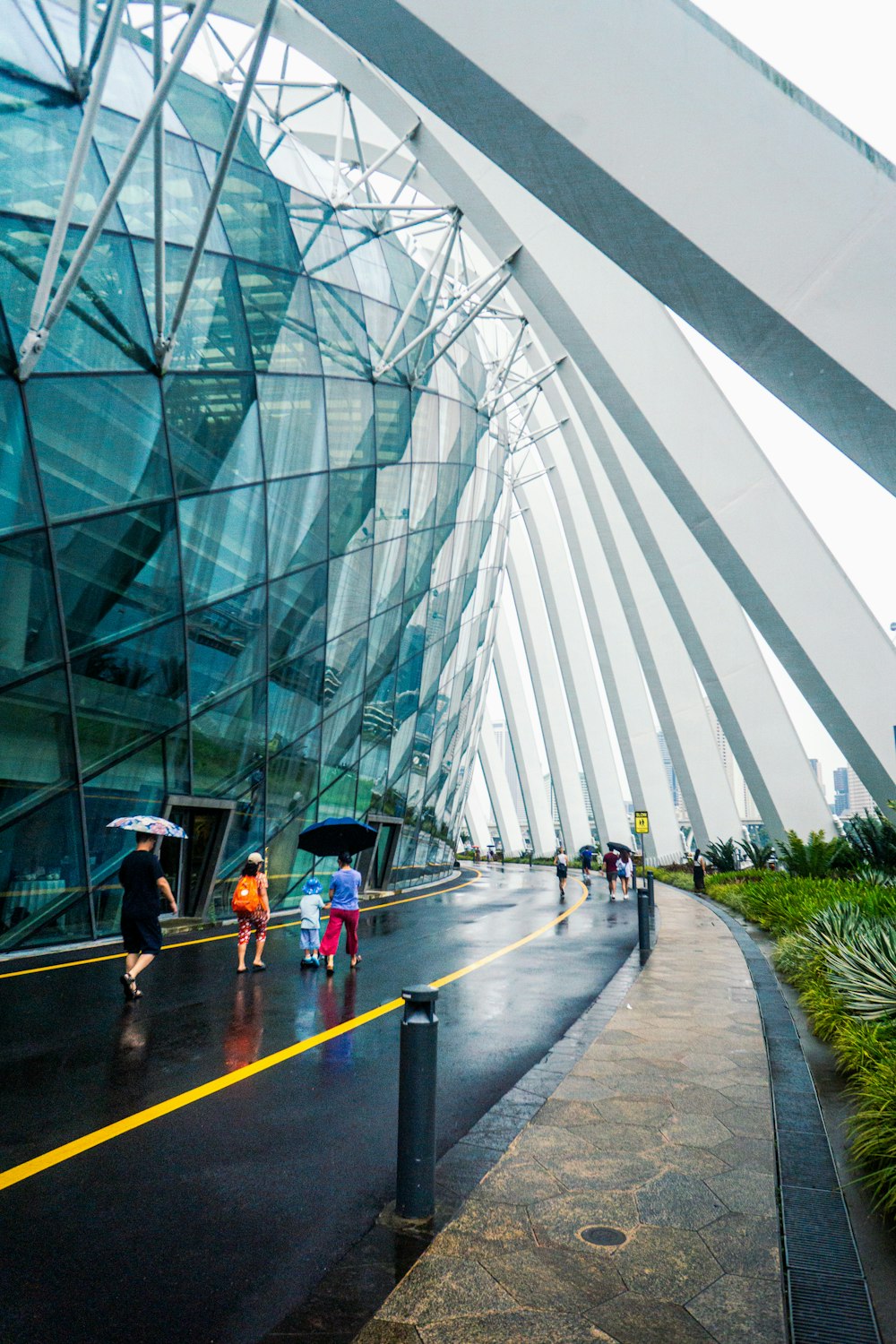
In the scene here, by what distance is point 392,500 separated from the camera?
2192 cm

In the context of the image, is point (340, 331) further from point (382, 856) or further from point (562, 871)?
point (562, 871)

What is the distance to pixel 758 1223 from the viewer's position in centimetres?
382

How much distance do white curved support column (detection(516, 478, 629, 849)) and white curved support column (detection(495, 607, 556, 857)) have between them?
19.8ft

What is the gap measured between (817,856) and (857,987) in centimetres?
1114

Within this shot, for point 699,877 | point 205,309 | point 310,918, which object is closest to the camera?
point 310,918

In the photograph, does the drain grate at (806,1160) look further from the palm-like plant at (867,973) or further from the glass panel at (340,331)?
the glass panel at (340,331)

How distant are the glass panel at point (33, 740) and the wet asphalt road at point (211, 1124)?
2.33 meters

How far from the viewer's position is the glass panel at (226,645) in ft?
49.8

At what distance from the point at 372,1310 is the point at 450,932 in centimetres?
1264

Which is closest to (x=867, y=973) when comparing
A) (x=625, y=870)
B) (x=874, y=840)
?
(x=874, y=840)

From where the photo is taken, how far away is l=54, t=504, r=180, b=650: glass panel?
483 inches

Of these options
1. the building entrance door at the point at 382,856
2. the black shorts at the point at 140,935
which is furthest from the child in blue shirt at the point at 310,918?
the building entrance door at the point at 382,856

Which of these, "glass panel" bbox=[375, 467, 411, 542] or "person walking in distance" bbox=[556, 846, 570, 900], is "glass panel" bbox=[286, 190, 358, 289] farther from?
"person walking in distance" bbox=[556, 846, 570, 900]

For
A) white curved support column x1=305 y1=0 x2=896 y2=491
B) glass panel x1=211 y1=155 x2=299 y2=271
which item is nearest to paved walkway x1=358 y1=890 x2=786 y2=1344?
white curved support column x1=305 y1=0 x2=896 y2=491
